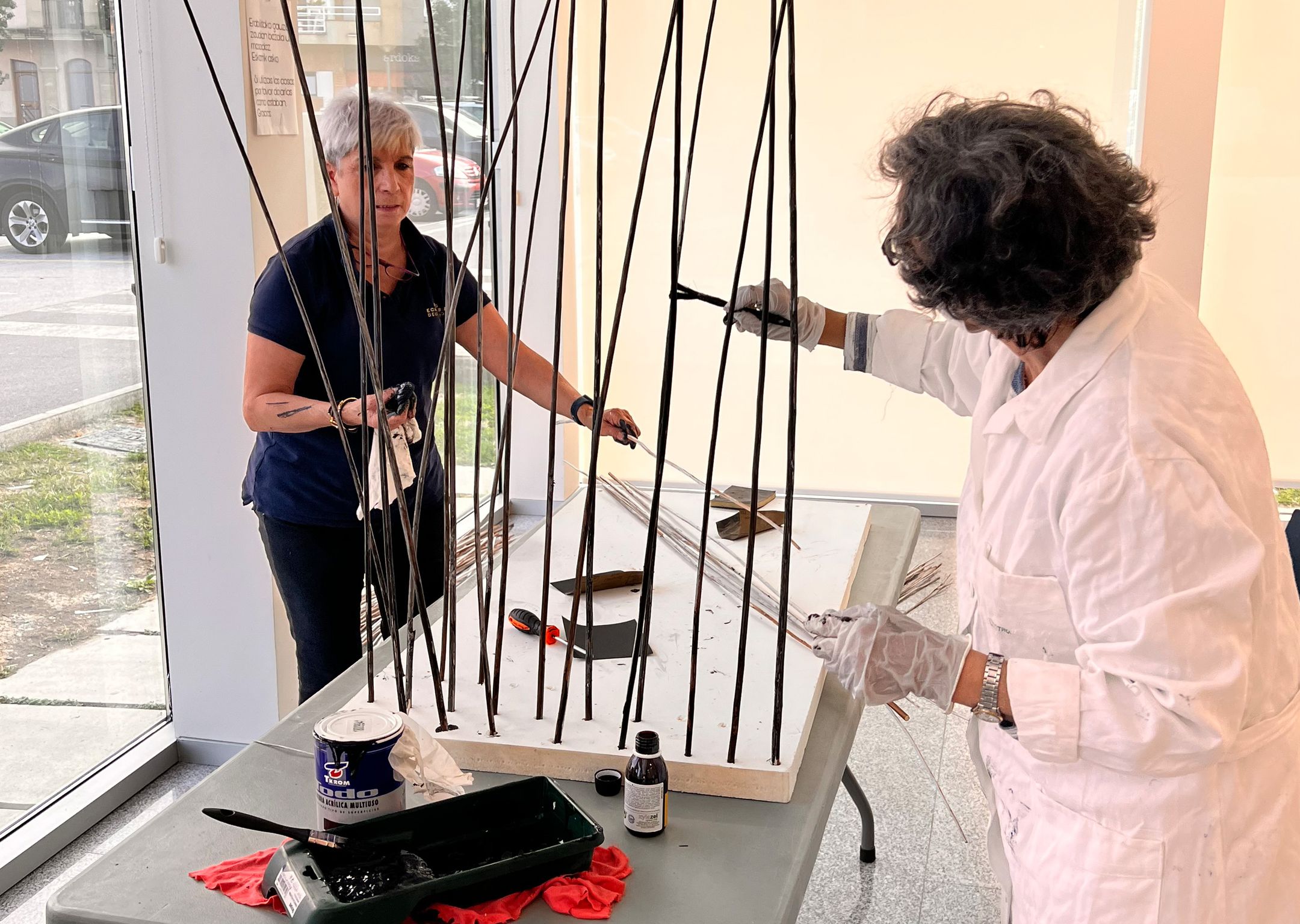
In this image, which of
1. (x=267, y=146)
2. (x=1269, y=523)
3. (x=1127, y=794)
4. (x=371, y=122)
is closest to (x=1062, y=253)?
(x=1269, y=523)

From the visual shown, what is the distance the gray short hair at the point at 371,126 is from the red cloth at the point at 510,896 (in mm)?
1271

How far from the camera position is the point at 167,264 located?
8.20 feet

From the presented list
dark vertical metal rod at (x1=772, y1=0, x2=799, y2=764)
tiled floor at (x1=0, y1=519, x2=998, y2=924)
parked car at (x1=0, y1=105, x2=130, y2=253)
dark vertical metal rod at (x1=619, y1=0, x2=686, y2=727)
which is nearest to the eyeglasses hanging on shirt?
parked car at (x1=0, y1=105, x2=130, y2=253)

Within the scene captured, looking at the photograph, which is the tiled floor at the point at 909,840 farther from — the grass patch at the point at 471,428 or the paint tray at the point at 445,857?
the grass patch at the point at 471,428

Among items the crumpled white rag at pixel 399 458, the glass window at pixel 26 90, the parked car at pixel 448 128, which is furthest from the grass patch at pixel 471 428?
the crumpled white rag at pixel 399 458

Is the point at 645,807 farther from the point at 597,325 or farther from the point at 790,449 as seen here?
the point at 597,325

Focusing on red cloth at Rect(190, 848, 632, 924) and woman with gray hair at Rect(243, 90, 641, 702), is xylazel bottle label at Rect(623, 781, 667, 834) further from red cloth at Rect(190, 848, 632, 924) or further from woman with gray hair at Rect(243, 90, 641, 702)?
woman with gray hair at Rect(243, 90, 641, 702)

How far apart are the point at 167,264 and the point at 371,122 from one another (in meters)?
0.75

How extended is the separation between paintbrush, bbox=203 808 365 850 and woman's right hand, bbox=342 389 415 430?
494 millimetres

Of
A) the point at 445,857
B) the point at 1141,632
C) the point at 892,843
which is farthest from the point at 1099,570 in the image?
the point at 892,843

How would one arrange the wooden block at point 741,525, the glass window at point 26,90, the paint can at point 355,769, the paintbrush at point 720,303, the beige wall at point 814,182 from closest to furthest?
the paint can at point 355,769
the paintbrush at point 720,303
the glass window at point 26,90
the wooden block at point 741,525
the beige wall at point 814,182

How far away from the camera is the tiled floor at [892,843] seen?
231cm

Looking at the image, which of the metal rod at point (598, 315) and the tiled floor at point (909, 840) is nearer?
the metal rod at point (598, 315)

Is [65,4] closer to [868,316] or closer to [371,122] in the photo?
[371,122]
